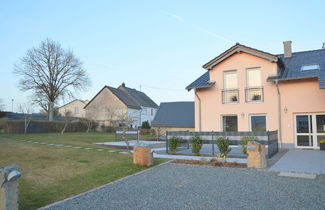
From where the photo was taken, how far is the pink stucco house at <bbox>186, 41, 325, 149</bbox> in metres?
13.6

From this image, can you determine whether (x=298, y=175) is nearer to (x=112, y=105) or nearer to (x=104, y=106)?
(x=112, y=105)

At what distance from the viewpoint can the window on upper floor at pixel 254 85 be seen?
590 inches

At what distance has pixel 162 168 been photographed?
28.6 ft

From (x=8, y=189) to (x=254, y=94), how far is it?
1408cm

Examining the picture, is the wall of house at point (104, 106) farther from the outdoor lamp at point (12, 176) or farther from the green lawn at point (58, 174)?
the outdoor lamp at point (12, 176)

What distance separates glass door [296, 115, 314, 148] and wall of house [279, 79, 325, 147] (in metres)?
0.31

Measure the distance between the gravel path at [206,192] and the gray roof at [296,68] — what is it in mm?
8192

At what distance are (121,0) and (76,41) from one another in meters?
5.59

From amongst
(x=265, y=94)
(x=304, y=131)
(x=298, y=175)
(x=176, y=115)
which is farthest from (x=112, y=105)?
(x=298, y=175)

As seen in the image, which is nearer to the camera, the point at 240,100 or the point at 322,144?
the point at 322,144

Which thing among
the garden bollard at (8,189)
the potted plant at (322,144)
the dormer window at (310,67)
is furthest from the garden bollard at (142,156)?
the dormer window at (310,67)

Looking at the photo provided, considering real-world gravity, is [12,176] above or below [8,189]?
above

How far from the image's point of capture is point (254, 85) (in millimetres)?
15172

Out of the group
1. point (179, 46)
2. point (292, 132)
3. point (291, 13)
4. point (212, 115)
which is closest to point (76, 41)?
point (179, 46)
